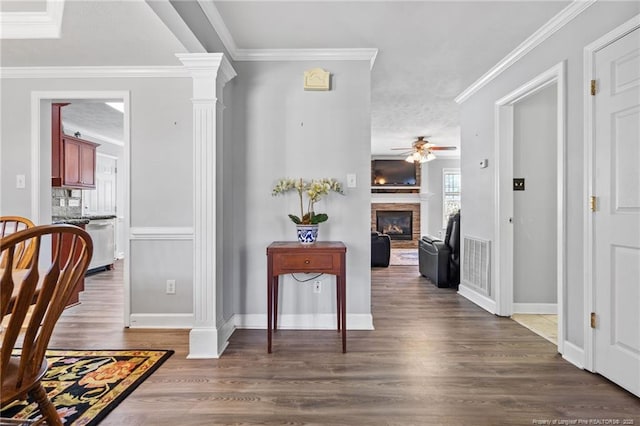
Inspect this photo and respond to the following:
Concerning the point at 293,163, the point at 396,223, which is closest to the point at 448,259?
the point at 293,163

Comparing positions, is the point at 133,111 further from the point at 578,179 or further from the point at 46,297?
the point at 578,179

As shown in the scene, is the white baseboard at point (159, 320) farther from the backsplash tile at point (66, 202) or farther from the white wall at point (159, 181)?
the backsplash tile at point (66, 202)

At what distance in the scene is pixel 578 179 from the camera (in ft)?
7.14

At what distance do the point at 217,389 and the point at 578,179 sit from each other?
2594 millimetres

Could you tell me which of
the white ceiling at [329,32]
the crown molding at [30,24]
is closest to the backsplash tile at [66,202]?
the white ceiling at [329,32]

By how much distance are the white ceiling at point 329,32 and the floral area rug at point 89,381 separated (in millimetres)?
2094

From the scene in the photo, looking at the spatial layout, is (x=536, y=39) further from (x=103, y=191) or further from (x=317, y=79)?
(x=103, y=191)

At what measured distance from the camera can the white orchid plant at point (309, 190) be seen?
2637mm

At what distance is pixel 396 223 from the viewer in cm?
891

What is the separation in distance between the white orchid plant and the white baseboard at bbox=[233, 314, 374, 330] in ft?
2.75

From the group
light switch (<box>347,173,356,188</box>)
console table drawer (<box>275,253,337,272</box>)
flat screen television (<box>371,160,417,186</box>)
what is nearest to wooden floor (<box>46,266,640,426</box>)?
console table drawer (<box>275,253,337,272</box>)

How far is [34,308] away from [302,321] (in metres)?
2.07

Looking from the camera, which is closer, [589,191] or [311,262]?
[589,191]

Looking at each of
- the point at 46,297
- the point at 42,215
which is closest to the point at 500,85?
the point at 46,297
